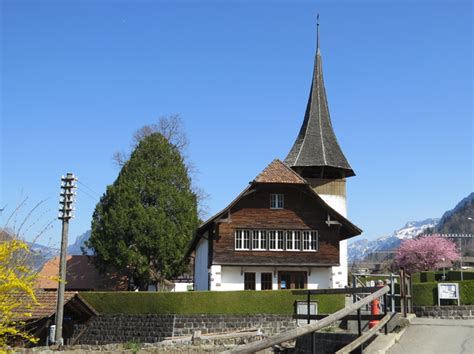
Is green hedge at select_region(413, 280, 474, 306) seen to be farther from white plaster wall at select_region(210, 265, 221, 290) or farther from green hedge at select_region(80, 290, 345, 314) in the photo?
white plaster wall at select_region(210, 265, 221, 290)

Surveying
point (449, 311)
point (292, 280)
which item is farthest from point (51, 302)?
point (449, 311)

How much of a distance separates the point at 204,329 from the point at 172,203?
71.2 ft

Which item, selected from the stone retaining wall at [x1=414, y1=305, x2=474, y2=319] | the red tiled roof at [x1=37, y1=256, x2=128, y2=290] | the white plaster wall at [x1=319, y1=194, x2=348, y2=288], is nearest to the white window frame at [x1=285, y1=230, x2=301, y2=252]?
the white plaster wall at [x1=319, y1=194, x2=348, y2=288]

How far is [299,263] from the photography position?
4131 cm

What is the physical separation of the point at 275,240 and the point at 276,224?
3.48ft

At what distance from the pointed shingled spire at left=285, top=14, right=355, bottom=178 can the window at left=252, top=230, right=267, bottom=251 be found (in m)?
11.9

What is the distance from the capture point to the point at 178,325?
33.4 m

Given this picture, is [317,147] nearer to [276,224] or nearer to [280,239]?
[276,224]

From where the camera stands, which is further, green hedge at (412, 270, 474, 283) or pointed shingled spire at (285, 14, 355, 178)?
green hedge at (412, 270, 474, 283)

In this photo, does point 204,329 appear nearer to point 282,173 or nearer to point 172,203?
point 282,173

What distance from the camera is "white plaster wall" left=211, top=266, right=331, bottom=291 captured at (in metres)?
41.0

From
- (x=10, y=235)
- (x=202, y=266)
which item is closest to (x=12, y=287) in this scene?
(x=10, y=235)

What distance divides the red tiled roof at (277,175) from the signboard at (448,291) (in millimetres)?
12491

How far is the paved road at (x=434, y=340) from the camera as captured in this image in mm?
11742
